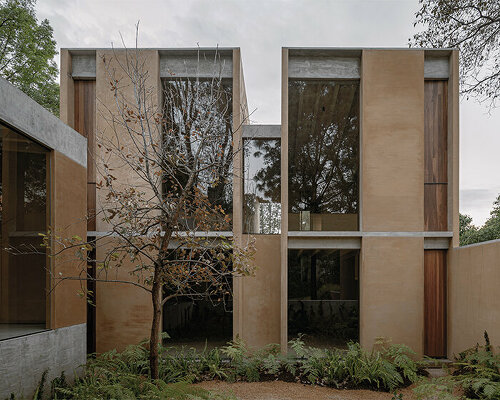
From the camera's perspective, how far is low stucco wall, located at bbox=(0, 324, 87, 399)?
16.1 ft

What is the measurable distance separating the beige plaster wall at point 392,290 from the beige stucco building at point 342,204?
0.02 m

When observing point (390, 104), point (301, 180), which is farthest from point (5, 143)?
point (390, 104)

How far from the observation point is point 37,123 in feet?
19.3

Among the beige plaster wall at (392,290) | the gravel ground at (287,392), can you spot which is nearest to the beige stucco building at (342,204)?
the beige plaster wall at (392,290)

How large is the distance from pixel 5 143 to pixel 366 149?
7212 millimetres

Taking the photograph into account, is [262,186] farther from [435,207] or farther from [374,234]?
[435,207]

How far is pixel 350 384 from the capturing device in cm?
727

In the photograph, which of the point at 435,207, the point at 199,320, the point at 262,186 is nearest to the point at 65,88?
the point at 262,186

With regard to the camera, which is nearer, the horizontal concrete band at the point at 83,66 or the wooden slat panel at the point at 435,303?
the wooden slat panel at the point at 435,303

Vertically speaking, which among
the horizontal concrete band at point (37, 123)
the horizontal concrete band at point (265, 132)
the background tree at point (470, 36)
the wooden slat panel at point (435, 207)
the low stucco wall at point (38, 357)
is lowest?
the low stucco wall at point (38, 357)

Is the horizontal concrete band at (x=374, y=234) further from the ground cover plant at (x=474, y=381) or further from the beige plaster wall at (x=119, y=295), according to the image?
the beige plaster wall at (x=119, y=295)

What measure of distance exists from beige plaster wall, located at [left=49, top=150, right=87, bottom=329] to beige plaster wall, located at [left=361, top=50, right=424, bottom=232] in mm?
6171

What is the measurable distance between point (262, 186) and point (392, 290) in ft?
13.1

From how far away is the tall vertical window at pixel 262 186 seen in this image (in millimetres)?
9664
